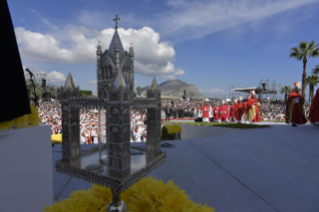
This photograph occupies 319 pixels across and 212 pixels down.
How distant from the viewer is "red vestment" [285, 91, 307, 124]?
32.8 feet

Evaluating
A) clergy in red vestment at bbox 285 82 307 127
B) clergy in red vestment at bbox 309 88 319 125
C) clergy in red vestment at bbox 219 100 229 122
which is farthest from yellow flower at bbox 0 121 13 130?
clergy in red vestment at bbox 219 100 229 122

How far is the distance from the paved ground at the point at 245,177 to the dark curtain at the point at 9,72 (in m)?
1.82

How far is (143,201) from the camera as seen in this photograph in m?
1.48

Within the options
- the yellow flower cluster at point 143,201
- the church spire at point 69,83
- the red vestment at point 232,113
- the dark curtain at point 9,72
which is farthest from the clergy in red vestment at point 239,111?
the dark curtain at point 9,72

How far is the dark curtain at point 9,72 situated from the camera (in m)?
1.51

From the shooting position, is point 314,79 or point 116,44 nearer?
point 116,44

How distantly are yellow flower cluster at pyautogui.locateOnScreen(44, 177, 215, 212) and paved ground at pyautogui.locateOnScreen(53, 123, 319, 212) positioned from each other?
123cm

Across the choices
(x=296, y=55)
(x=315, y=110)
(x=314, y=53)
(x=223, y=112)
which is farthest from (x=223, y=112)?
(x=314, y=53)

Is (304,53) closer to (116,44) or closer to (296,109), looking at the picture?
(296,109)

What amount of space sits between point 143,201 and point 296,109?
11.9 m

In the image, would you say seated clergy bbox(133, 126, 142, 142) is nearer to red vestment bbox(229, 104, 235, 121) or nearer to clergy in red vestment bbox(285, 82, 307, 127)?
red vestment bbox(229, 104, 235, 121)

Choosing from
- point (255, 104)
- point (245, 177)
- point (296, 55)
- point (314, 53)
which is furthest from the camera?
point (296, 55)

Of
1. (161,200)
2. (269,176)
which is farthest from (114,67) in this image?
(269,176)

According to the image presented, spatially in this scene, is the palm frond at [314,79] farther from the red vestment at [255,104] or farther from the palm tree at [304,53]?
the red vestment at [255,104]
